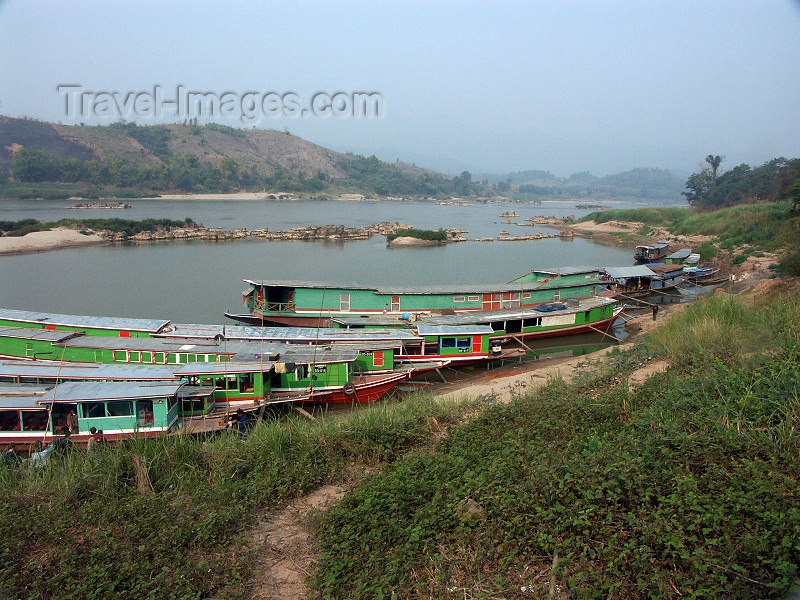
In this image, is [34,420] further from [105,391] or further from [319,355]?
[319,355]

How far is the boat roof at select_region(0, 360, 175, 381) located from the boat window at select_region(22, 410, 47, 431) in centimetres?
103

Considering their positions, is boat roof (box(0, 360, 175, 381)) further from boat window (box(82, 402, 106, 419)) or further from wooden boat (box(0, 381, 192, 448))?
boat window (box(82, 402, 106, 419))

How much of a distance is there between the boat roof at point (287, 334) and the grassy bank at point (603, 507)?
8.03m

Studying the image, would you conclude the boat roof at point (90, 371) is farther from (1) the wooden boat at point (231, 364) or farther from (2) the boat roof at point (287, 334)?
(2) the boat roof at point (287, 334)

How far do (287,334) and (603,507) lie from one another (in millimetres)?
11020

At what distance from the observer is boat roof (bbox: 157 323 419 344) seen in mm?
13914

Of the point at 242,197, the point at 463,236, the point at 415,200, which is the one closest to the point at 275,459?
the point at 463,236

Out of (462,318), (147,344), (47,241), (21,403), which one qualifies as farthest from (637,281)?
(47,241)

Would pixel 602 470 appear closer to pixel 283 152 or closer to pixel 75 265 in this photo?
pixel 75 265

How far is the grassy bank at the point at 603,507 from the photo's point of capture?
12.4ft

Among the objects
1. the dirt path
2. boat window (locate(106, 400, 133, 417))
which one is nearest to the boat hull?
boat window (locate(106, 400, 133, 417))

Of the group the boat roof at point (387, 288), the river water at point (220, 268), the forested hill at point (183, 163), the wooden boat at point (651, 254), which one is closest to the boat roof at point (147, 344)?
the boat roof at point (387, 288)

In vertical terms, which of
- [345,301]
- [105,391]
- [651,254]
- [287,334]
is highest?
[651,254]

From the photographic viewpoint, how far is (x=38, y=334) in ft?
42.8
